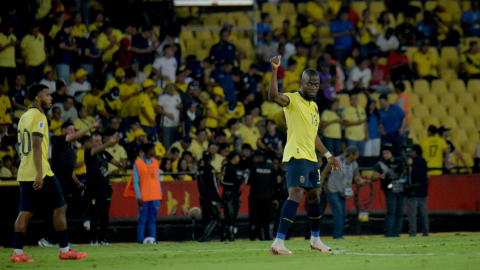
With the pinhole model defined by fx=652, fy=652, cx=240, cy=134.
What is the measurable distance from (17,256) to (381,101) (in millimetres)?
12347

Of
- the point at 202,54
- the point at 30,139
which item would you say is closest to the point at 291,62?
the point at 202,54

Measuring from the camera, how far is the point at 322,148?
8.70m

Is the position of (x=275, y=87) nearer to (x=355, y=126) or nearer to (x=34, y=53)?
(x=355, y=126)

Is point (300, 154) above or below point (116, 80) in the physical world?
below

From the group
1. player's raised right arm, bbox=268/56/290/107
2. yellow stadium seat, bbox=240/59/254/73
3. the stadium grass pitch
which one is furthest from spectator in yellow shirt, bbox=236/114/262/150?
player's raised right arm, bbox=268/56/290/107

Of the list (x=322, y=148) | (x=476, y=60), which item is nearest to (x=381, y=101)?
(x=476, y=60)

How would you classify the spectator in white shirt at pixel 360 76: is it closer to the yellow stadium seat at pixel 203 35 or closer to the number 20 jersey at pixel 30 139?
the yellow stadium seat at pixel 203 35

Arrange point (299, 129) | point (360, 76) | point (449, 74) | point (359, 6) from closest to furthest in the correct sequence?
point (299, 129), point (360, 76), point (449, 74), point (359, 6)

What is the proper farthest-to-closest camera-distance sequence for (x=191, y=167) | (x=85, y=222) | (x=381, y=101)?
(x=381, y=101)
(x=191, y=167)
(x=85, y=222)

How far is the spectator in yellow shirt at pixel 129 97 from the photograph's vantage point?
17.0 m

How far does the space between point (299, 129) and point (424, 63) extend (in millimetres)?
14007

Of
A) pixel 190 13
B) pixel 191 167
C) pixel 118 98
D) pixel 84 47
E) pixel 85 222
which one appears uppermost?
pixel 190 13

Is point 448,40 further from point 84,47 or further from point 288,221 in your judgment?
point 288,221

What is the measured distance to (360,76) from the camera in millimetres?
19609
